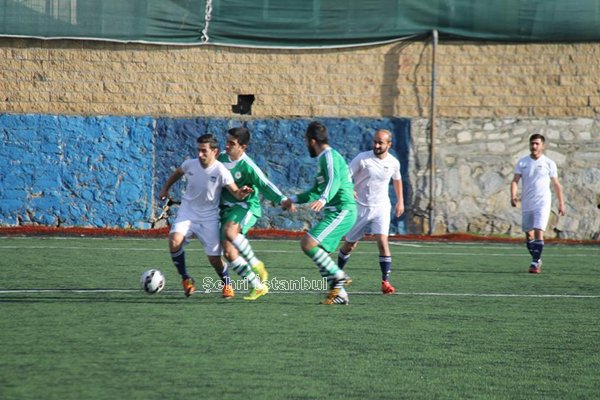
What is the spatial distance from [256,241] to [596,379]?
12.6m

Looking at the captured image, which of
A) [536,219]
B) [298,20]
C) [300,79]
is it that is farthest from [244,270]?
[298,20]

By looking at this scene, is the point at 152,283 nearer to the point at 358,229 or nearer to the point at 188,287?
the point at 188,287

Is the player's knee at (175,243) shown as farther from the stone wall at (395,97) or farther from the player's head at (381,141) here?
the stone wall at (395,97)

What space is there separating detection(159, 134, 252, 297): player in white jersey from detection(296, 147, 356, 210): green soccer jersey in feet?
2.64

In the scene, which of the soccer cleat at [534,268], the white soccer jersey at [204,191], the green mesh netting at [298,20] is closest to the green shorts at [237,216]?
the white soccer jersey at [204,191]

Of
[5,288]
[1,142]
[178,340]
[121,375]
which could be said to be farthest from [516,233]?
[121,375]

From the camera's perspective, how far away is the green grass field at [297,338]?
6.92m

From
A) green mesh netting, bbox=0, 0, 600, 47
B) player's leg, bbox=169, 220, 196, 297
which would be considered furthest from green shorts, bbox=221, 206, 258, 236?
green mesh netting, bbox=0, 0, 600, 47

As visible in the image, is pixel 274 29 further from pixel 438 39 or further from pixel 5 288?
→ pixel 5 288

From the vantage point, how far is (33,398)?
632 centimetres

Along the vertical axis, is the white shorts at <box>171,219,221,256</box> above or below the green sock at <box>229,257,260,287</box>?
above

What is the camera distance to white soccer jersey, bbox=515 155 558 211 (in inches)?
632

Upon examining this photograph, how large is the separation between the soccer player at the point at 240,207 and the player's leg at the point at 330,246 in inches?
23.0

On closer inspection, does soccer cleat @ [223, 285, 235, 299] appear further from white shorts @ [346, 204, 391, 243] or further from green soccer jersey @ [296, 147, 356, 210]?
white shorts @ [346, 204, 391, 243]
